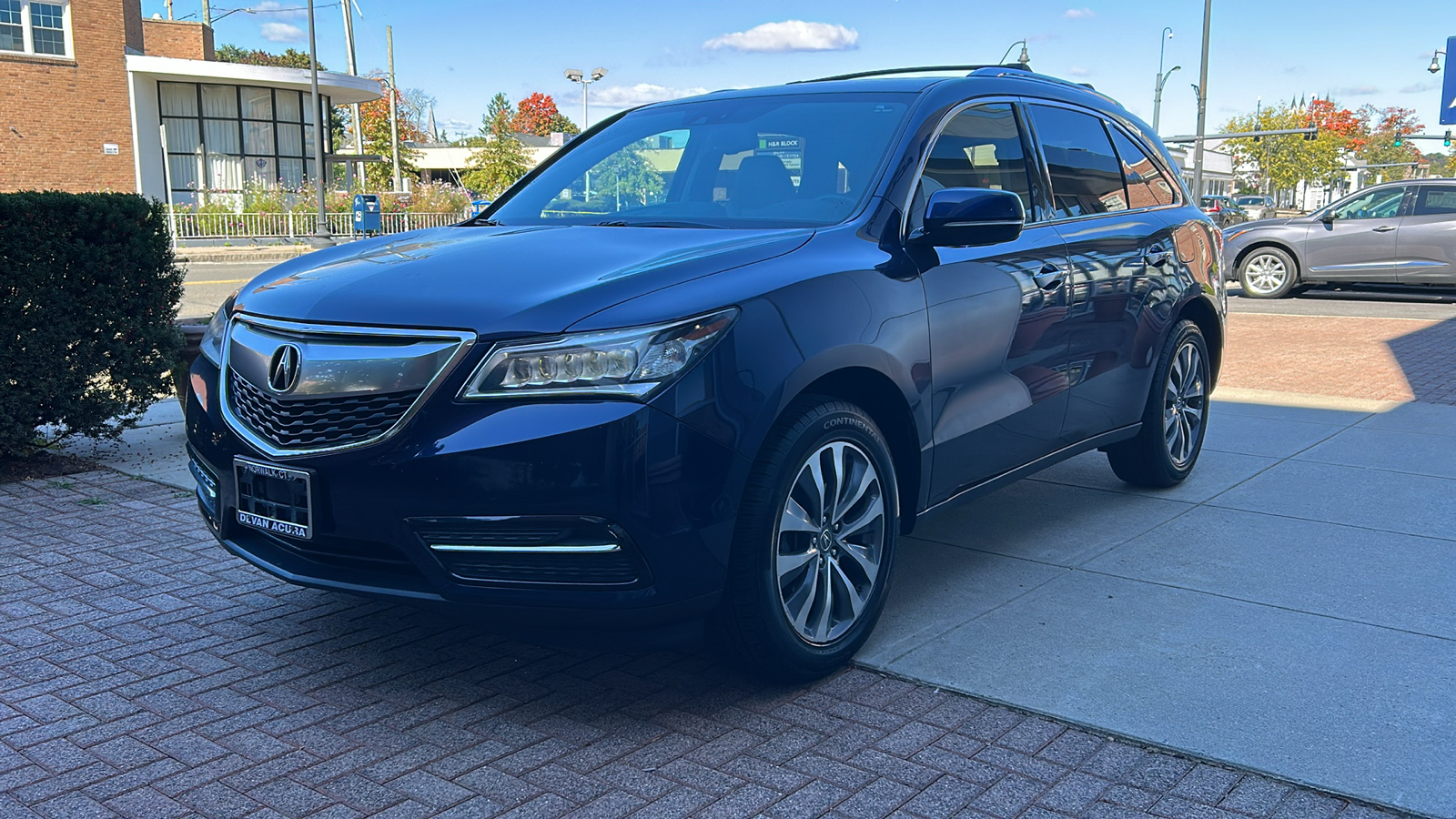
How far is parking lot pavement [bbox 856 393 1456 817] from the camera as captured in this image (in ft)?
10.6

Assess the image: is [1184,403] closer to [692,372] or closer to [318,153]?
[692,372]

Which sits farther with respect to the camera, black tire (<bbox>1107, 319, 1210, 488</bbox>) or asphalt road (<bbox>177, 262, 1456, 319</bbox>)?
asphalt road (<bbox>177, 262, 1456, 319</bbox>)

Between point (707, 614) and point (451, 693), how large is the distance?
2.73 ft

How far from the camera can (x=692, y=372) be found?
3.01 meters

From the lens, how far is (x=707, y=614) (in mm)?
3230

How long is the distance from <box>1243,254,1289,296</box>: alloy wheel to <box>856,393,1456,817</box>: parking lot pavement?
1179cm

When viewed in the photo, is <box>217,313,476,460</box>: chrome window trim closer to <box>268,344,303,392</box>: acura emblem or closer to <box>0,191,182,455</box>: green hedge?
<box>268,344,303,392</box>: acura emblem

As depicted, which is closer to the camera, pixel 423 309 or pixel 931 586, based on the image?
pixel 423 309

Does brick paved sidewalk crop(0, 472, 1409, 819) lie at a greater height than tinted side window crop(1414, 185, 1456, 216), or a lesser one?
lesser

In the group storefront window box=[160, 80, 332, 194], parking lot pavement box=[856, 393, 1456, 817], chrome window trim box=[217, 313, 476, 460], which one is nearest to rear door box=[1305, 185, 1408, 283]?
parking lot pavement box=[856, 393, 1456, 817]

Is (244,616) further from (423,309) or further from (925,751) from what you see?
(925,751)

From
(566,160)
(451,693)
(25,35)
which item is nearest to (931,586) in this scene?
(451,693)

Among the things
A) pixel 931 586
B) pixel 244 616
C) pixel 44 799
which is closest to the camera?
pixel 44 799

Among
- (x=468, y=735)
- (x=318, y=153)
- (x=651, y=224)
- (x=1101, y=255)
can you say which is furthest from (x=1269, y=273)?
(x=318, y=153)
